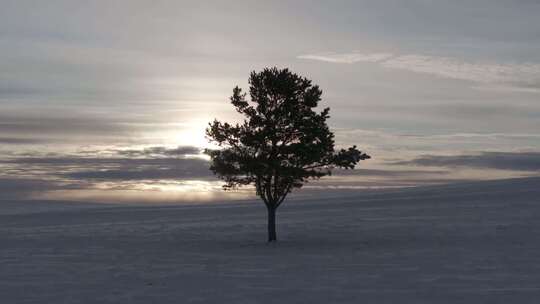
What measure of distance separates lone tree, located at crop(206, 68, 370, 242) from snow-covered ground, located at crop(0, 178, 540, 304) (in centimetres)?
378

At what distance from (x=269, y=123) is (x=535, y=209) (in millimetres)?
21838

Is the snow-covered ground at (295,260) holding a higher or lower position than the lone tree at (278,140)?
lower

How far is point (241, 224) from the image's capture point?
48344 mm

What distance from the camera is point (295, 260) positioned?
2823 cm

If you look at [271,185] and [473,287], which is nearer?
[473,287]

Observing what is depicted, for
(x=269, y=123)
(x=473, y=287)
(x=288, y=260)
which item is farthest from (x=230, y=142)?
(x=473, y=287)

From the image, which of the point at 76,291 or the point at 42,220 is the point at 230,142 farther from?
the point at 42,220

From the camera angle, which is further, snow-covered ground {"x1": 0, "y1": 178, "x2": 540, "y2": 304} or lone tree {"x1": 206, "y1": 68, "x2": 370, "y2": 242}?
lone tree {"x1": 206, "y1": 68, "x2": 370, "y2": 242}

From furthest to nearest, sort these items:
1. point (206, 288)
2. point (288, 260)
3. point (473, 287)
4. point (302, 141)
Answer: point (302, 141) → point (288, 260) → point (206, 288) → point (473, 287)

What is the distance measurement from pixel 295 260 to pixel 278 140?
10.2 m

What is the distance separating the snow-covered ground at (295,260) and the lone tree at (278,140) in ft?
12.4

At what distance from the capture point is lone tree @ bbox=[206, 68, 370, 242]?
1420 inches

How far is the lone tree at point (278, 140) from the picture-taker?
3606cm

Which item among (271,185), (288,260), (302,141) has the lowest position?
(288,260)
